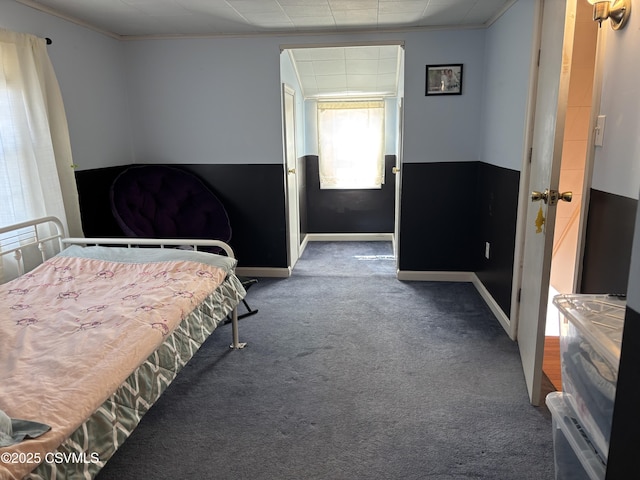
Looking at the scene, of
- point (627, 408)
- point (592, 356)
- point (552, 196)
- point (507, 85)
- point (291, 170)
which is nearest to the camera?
point (627, 408)

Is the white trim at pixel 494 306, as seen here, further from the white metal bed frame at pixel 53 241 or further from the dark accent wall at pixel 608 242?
the white metal bed frame at pixel 53 241

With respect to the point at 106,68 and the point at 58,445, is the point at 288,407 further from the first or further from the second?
the point at 106,68

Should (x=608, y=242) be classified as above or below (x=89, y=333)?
above

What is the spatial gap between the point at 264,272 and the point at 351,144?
2.14 m

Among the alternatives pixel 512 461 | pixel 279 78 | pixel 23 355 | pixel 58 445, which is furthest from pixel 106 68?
pixel 512 461

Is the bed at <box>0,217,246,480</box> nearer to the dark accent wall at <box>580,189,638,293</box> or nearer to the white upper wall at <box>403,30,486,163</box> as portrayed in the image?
the dark accent wall at <box>580,189,638,293</box>

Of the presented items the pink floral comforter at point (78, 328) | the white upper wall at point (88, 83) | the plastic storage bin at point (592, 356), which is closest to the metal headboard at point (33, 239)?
the pink floral comforter at point (78, 328)

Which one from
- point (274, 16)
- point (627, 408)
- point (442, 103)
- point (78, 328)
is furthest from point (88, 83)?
point (627, 408)

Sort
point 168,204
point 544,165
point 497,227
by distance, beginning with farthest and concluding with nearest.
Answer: point 168,204 < point 497,227 < point 544,165

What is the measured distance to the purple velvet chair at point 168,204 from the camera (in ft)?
12.0

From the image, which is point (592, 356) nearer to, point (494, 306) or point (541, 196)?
point (541, 196)

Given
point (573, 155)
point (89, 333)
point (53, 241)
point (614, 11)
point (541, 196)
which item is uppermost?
point (614, 11)

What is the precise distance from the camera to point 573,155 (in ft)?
10.9

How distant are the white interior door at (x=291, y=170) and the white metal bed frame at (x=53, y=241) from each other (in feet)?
5.27
